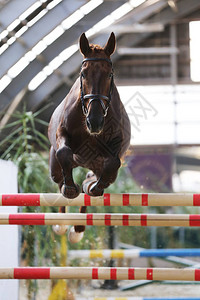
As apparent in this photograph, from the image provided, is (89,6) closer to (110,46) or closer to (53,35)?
(53,35)

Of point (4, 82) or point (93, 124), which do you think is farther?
point (4, 82)

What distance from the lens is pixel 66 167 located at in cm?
241

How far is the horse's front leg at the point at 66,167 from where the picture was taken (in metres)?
2.40

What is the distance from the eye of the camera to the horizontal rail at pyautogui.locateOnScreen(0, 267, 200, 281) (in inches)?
107

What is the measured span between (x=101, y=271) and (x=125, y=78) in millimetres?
9244

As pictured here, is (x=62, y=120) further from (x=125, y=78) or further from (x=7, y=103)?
(x=125, y=78)

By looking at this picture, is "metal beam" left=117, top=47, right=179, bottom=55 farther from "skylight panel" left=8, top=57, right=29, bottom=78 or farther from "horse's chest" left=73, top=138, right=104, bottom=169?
"horse's chest" left=73, top=138, right=104, bottom=169

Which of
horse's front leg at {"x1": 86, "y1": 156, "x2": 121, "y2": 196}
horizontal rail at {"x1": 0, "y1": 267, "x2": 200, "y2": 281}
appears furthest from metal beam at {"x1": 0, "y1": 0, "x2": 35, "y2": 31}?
horse's front leg at {"x1": 86, "y1": 156, "x2": 121, "y2": 196}

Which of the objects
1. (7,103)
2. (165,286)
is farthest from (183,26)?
(165,286)

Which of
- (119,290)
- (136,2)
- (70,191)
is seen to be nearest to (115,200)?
(70,191)

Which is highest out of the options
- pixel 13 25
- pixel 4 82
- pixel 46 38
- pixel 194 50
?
pixel 194 50

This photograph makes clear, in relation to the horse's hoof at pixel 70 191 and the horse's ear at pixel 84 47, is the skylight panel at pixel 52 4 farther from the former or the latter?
the horse's hoof at pixel 70 191

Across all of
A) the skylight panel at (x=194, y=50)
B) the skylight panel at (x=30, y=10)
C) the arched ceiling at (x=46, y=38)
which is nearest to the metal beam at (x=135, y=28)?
the arched ceiling at (x=46, y=38)

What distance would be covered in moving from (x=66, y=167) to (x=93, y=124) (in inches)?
12.5
